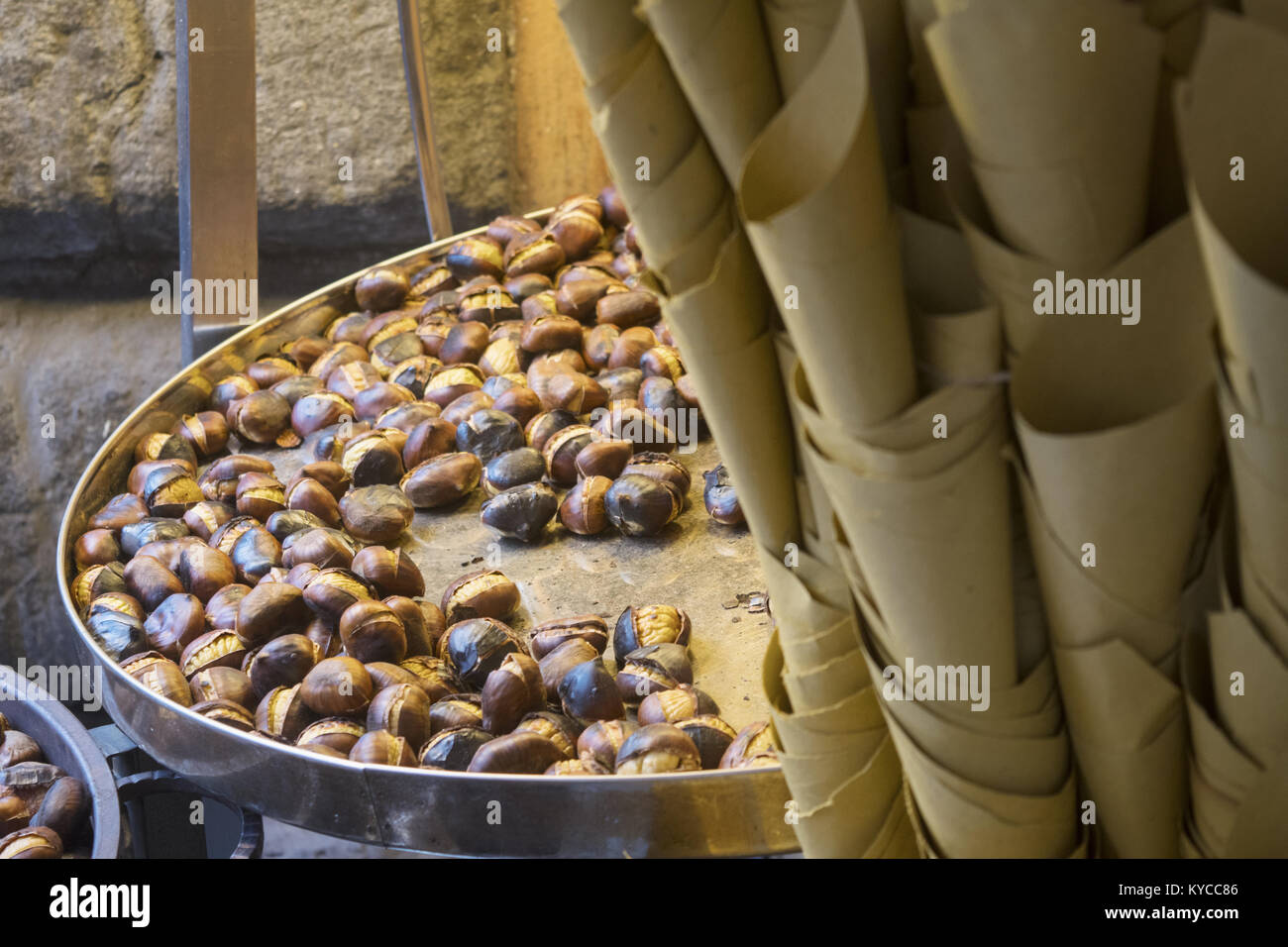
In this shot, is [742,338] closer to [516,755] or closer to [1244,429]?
[1244,429]

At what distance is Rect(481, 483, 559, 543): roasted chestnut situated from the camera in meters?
1.08

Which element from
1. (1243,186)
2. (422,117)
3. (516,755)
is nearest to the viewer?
(1243,186)

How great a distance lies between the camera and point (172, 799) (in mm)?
1193

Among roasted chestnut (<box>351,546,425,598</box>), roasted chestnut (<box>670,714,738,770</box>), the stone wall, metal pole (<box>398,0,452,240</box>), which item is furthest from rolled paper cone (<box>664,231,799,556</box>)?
the stone wall

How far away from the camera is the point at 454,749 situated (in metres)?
0.84

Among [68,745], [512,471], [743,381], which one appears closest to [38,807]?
[68,745]

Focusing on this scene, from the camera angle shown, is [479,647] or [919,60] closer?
[919,60]

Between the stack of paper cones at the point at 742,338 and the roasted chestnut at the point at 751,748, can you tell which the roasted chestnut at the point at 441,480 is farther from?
the stack of paper cones at the point at 742,338

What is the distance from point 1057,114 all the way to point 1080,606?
0.12 meters

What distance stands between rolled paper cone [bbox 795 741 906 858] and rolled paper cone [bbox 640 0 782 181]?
0.19 meters

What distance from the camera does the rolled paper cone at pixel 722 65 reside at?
27 cm

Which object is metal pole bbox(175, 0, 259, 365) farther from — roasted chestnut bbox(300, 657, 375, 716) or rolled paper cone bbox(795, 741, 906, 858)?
rolled paper cone bbox(795, 741, 906, 858)
